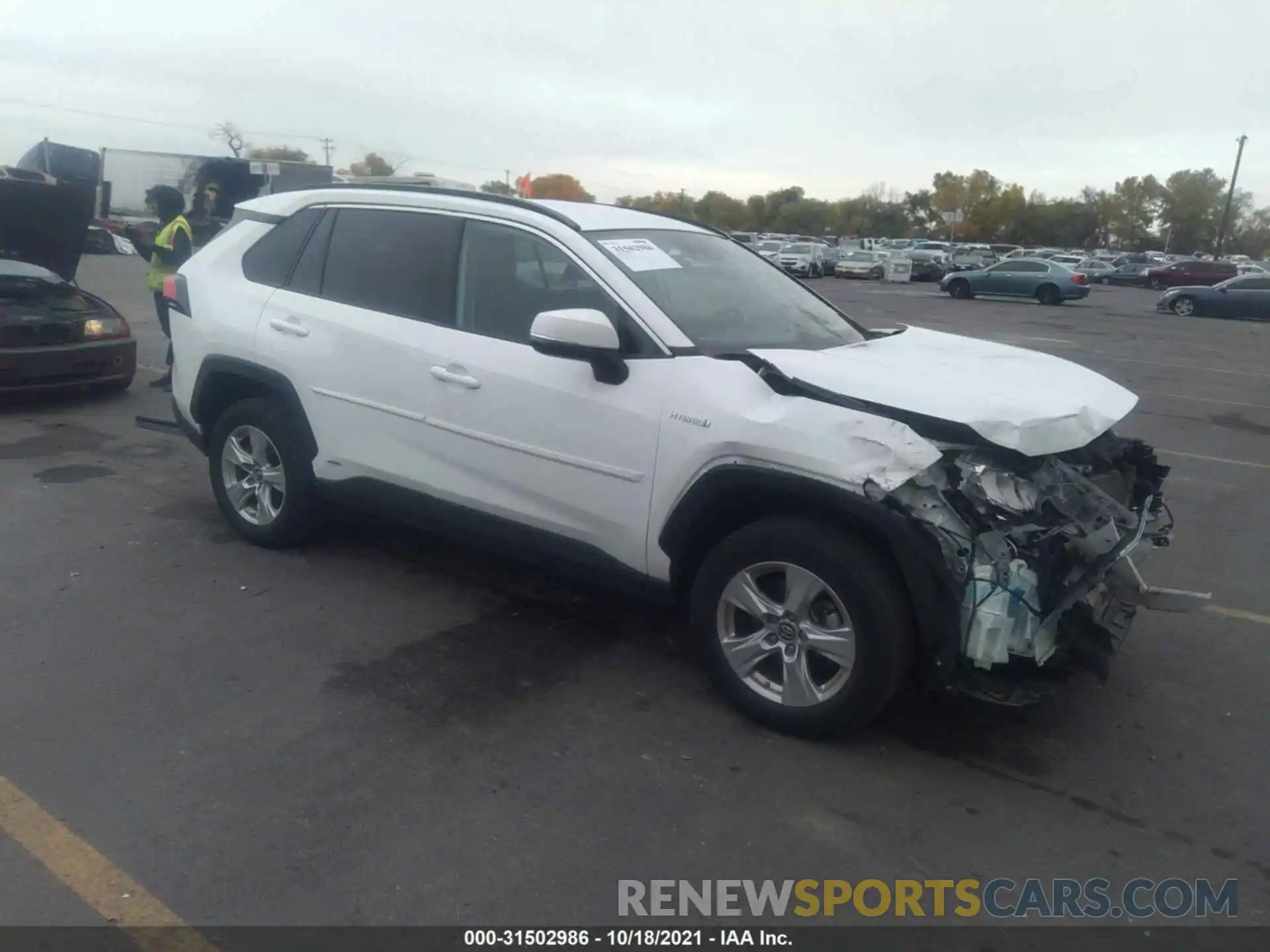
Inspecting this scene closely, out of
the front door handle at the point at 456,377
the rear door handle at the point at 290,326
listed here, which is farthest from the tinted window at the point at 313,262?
the front door handle at the point at 456,377

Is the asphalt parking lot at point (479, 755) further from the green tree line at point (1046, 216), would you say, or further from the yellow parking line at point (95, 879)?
the green tree line at point (1046, 216)

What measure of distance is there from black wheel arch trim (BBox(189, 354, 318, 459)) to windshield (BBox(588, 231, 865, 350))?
1821 millimetres

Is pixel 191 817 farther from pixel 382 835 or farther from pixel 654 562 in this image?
pixel 654 562

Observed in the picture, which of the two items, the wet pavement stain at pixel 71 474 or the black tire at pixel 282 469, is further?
the wet pavement stain at pixel 71 474

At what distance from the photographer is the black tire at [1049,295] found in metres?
31.8

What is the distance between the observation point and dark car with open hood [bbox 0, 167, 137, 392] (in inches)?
340

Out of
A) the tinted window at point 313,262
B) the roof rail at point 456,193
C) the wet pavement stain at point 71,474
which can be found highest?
the roof rail at point 456,193

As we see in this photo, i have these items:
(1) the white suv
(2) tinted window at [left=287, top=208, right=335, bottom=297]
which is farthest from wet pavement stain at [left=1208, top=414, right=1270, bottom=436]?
(2) tinted window at [left=287, top=208, right=335, bottom=297]

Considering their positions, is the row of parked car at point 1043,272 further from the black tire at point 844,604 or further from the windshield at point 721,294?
the black tire at point 844,604

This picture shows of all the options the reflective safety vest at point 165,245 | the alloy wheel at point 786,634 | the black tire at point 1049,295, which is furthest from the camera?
the black tire at point 1049,295

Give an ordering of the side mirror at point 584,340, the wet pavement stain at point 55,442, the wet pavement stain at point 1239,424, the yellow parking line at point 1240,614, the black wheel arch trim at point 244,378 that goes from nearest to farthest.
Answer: the side mirror at point 584,340 → the yellow parking line at point 1240,614 → the black wheel arch trim at point 244,378 → the wet pavement stain at point 55,442 → the wet pavement stain at point 1239,424

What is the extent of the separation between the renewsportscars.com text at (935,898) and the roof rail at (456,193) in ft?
8.83

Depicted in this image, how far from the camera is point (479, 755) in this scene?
3662mm

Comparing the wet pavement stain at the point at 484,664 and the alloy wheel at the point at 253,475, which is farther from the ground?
the alloy wheel at the point at 253,475
